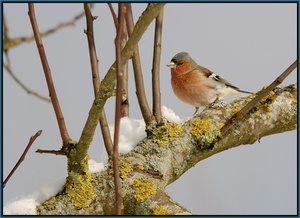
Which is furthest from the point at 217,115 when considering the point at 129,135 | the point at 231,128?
the point at 129,135

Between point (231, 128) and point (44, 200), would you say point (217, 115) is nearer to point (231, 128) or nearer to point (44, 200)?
point (231, 128)

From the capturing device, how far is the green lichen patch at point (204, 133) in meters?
Result: 2.29

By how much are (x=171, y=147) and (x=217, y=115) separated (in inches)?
14.7

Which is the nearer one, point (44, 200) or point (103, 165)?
point (44, 200)

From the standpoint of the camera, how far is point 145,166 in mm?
2094

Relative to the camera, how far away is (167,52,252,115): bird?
3.38 m

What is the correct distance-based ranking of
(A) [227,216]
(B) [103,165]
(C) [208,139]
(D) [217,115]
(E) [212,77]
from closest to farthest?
1. (A) [227,216]
2. (B) [103,165]
3. (C) [208,139]
4. (D) [217,115]
5. (E) [212,77]

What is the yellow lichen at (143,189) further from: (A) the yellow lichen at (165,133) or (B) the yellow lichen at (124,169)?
(A) the yellow lichen at (165,133)

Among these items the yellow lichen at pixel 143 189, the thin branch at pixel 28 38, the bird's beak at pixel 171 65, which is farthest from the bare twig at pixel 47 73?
the bird's beak at pixel 171 65

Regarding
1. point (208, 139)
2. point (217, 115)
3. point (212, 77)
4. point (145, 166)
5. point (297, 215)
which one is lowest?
point (297, 215)

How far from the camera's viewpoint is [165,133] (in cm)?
222

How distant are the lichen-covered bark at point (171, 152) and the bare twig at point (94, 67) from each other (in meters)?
0.13

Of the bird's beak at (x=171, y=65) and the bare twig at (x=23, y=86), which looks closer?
the bare twig at (x=23, y=86)

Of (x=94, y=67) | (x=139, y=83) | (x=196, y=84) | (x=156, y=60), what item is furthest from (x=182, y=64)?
(x=94, y=67)
